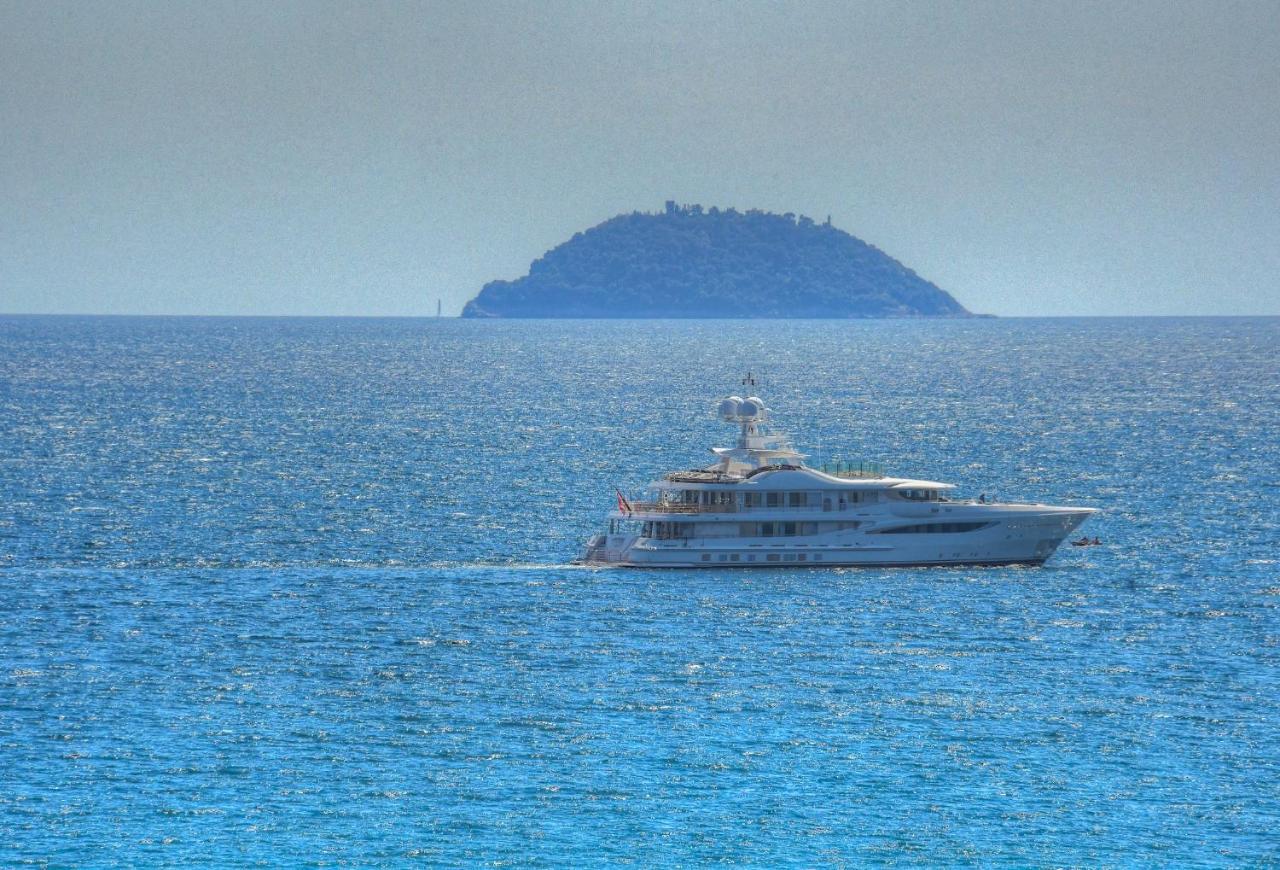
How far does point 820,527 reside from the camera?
99.3m

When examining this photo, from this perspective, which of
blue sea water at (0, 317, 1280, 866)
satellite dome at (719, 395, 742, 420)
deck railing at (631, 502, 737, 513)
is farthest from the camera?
satellite dome at (719, 395, 742, 420)

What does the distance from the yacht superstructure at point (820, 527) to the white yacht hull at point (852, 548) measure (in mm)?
52

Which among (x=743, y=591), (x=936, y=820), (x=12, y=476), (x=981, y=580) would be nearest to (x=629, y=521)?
(x=743, y=591)

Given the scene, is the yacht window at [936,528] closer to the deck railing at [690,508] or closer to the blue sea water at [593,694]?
the blue sea water at [593,694]

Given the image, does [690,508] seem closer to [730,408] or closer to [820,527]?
[820,527]

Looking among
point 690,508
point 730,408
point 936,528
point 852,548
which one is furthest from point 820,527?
point 730,408

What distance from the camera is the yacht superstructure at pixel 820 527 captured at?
323ft

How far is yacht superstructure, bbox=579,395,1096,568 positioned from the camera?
98.5m

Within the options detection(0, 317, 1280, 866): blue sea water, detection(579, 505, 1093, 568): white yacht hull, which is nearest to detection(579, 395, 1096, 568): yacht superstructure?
detection(579, 505, 1093, 568): white yacht hull

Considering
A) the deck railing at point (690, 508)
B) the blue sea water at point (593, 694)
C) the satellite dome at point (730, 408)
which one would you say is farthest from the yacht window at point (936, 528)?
the satellite dome at point (730, 408)

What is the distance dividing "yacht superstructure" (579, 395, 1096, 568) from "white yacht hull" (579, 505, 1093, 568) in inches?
2.1

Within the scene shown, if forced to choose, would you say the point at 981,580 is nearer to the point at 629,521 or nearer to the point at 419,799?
the point at 629,521

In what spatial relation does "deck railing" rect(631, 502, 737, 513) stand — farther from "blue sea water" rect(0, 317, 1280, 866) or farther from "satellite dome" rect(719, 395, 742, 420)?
"satellite dome" rect(719, 395, 742, 420)

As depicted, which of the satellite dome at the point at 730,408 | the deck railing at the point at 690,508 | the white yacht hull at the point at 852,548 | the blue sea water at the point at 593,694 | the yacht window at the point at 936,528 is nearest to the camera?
the blue sea water at the point at 593,694
